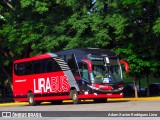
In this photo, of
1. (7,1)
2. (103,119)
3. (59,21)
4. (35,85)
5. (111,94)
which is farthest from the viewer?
(7,1)

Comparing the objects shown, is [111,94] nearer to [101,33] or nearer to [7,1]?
[101,33]

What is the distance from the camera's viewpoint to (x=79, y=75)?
89.1 feet

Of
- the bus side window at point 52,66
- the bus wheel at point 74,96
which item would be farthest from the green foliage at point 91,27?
the bus wheel at point 74,96

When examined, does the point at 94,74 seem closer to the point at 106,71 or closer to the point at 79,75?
the point at 106,71

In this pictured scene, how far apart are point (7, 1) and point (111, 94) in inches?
680

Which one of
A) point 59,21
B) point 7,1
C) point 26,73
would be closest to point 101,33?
point 59,21

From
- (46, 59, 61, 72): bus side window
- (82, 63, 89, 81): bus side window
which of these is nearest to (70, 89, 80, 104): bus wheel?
(82, 63, 89, 81): bus side window

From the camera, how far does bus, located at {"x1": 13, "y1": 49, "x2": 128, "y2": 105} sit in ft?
88.2

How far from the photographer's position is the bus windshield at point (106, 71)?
27.0 metres

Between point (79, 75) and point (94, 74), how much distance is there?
3.02 ft

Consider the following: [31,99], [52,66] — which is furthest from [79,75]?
[31,99]

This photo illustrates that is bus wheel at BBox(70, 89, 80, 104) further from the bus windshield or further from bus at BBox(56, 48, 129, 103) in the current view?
the bus windshield

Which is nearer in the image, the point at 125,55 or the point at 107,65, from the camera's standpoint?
the point at 107,65

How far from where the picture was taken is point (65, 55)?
27922mm
